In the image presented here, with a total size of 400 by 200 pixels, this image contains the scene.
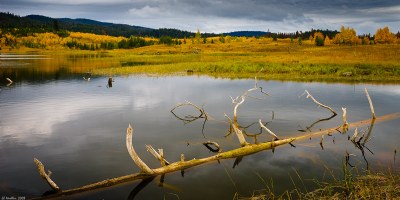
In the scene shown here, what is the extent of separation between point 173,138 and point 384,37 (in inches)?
6750

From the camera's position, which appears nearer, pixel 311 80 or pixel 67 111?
pixel 67 111

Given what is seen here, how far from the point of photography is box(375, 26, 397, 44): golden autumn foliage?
532 feet

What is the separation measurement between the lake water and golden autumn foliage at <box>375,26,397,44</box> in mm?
136109

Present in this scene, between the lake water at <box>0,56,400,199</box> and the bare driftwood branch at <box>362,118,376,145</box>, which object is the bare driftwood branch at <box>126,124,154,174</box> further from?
the bare driftwood branch at <box>362,118,376,145</box>

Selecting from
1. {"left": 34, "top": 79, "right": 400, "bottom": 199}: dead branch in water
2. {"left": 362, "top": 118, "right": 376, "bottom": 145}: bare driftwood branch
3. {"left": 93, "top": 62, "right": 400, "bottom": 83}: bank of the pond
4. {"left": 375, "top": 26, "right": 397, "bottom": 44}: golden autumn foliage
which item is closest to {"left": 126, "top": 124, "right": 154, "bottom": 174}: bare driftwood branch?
{"left": 34, "top": 79, "right": 400, "bottom": 199}: dead branch in water

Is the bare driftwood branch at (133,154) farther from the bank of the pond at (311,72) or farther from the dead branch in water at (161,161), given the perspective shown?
the bank of the pond at (311,72)

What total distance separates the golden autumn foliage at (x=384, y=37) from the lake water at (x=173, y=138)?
136109mm

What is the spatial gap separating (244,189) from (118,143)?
996cm

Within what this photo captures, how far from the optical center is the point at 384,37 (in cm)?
16575

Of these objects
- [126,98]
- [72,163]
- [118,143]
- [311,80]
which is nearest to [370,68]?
[311,80]

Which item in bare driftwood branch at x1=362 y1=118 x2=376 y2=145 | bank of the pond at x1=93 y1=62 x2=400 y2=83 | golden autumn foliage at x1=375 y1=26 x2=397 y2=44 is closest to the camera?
bare driftwood branch at x1=362 y1=118 x2=376 y2=145

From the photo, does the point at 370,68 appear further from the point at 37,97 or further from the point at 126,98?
the point at 37,97

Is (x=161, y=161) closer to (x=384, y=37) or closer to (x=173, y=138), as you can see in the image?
(x=173, y=138)

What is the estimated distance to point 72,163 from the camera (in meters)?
18.3
